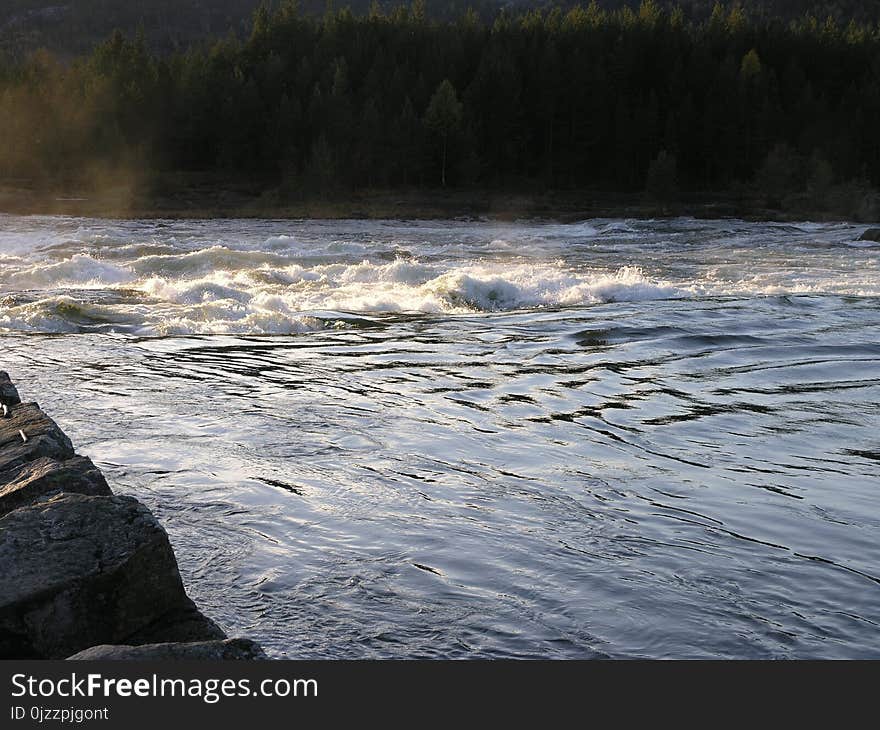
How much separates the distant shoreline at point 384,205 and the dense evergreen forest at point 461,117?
10.7ft

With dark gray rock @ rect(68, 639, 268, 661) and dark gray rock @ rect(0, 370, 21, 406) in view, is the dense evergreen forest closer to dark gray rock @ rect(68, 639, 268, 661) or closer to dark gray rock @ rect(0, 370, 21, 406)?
dark gray rock @ rect(0, 370, 21, 406)

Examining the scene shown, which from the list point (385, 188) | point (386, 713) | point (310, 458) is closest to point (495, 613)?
point (386, 713)

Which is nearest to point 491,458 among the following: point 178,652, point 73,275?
point 178,652

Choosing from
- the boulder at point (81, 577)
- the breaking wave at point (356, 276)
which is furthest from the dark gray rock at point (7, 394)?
the breaking wave at point (356, 276)

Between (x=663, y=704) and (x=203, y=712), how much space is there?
161cm

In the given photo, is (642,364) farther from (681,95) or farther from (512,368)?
(681,95)

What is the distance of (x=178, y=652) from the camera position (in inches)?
155

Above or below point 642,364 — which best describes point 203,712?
above

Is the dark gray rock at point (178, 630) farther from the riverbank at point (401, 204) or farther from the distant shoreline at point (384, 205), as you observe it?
the riverbank at point (401, 204)

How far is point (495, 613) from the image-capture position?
568 cm

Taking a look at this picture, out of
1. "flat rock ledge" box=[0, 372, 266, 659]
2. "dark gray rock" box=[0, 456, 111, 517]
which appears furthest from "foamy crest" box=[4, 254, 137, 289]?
"flat rock ledge" box=[0, 372, 266, 659]

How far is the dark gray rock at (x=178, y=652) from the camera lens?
389 centimetres

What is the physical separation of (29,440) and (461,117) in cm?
7720

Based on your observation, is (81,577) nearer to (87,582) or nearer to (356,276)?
(87,582)
